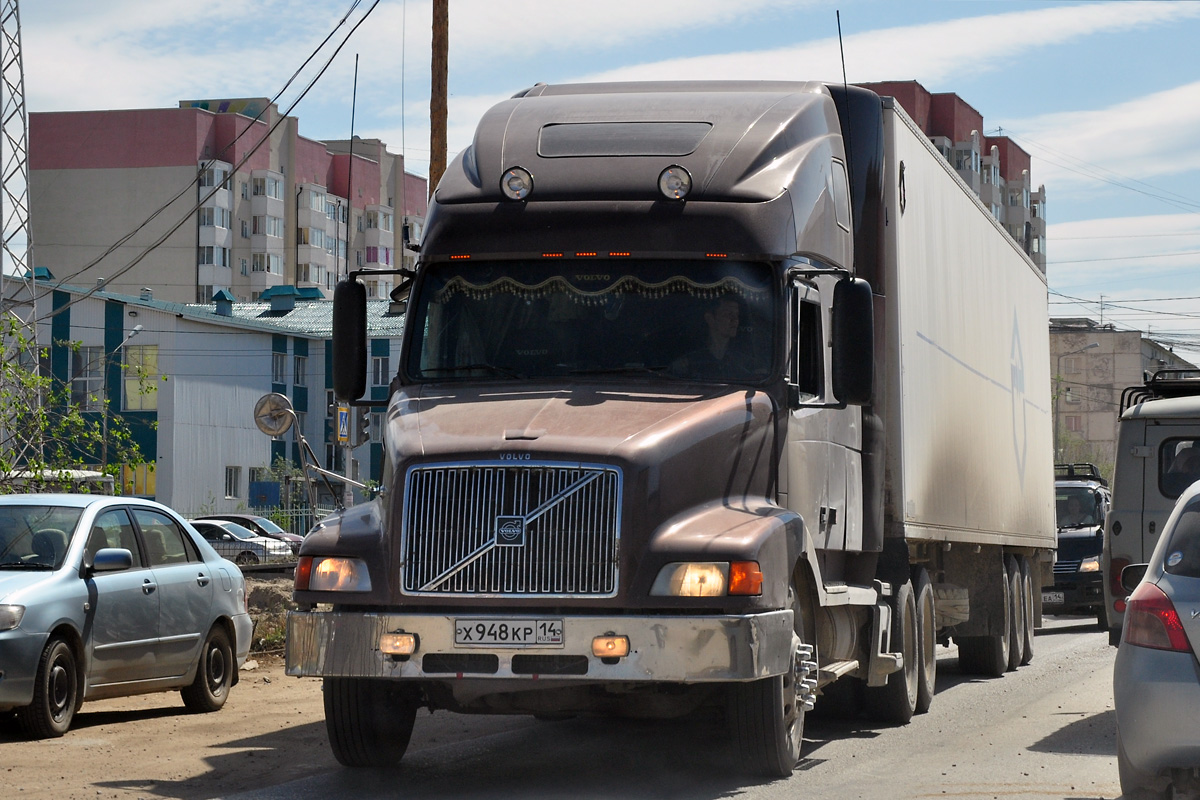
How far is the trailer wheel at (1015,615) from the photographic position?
56.5 feet

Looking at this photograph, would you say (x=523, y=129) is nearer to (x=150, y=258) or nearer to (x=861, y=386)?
(x=861, y=386)

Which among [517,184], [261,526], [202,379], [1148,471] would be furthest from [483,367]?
[202,379]

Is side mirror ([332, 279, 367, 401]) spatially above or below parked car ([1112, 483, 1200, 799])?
above

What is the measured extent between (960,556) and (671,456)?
7.62 meters

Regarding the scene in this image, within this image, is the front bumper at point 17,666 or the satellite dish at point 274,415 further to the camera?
the satellite dish at point 274,415

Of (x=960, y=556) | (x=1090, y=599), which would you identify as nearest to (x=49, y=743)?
(x=960, y=556)

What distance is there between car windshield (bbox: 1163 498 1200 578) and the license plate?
2700mm

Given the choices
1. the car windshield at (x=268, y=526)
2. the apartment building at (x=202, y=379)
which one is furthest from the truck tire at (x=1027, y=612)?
the apartment building at (x=202, y=379)

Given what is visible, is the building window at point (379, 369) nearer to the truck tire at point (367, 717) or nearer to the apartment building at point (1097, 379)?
the truck tire at point (367, 717)

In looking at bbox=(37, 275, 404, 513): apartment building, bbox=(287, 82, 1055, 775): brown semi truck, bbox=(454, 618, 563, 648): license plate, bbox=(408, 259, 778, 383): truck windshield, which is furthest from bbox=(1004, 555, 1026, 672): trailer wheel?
bbox=(37, 275, 404, 513): apartment building

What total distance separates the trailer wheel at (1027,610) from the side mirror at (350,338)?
10.2m

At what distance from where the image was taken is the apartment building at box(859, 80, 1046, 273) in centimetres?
10256

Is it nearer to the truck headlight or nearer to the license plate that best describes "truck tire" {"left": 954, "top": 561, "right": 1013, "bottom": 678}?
the truck headlight

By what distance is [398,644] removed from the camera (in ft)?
27.0
